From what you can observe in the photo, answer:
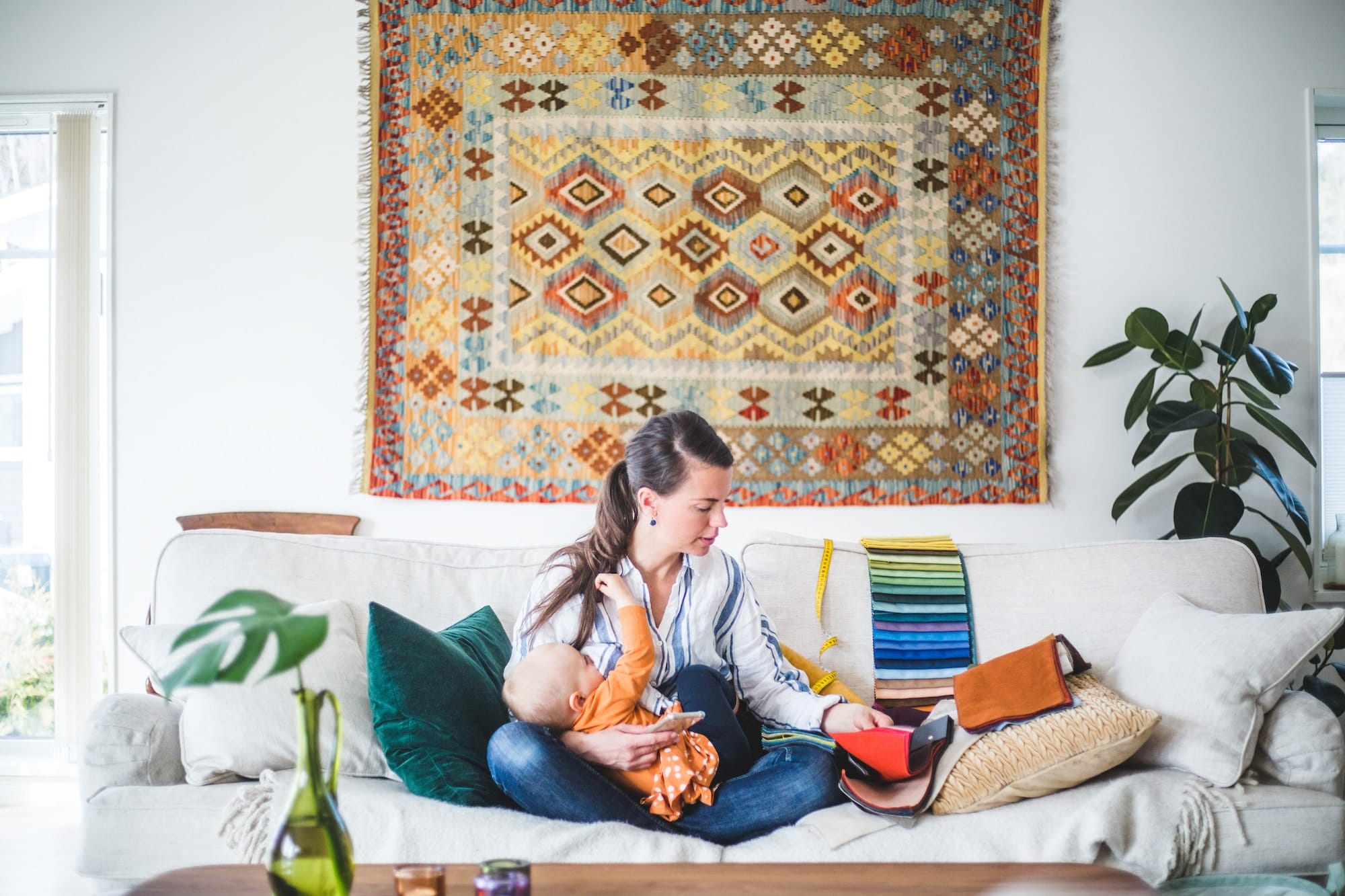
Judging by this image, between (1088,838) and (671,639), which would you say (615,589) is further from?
(1088,838)

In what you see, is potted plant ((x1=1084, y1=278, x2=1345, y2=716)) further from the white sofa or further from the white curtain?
the white curtain

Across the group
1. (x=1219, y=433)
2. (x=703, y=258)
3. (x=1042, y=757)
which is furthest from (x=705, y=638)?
(x=1219, y=433)

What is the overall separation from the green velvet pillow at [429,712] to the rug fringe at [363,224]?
4.02 ft

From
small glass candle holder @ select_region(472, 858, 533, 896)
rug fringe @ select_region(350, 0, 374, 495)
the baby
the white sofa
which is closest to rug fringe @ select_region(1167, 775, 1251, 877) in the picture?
the white sofa

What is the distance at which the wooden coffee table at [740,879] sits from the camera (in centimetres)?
102

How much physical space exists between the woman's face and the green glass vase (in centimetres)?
94

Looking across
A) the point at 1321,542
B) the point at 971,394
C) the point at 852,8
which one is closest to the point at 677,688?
the point at 971,394

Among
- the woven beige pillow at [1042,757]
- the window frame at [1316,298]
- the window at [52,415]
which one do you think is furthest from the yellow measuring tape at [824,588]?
the window at [52,415]

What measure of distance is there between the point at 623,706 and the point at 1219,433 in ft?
6.26

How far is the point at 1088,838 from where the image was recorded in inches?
57.1

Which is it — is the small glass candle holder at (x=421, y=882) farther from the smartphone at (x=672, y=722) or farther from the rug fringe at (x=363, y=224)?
the rug fringe at (x=363, y=224)

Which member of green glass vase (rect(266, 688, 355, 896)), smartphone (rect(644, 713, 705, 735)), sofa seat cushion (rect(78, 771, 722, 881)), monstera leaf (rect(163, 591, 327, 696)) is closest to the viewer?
monstera leaf (rect(163, 591, 327, 696))

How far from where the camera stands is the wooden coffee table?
40.3 inches

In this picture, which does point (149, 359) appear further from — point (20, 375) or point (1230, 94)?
point (1230, 94)
